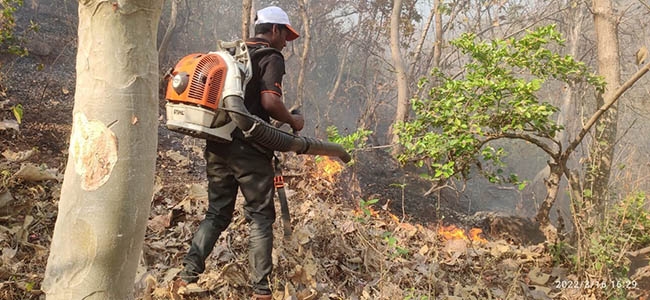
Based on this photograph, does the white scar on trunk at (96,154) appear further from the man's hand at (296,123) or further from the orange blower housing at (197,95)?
the man's hand at (296,123)

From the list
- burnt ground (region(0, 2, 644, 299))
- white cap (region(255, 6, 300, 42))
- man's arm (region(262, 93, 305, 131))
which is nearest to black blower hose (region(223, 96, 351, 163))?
man's arm (region(262, 93, 305, 131))

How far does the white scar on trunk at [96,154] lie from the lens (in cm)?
128

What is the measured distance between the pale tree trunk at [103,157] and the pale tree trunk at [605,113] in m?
4.40

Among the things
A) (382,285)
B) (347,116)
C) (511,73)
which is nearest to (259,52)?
(382,285)

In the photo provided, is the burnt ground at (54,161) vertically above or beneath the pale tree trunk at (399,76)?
beneath

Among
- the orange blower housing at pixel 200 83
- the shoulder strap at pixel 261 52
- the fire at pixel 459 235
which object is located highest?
the shoulder strap at pixel 261 52

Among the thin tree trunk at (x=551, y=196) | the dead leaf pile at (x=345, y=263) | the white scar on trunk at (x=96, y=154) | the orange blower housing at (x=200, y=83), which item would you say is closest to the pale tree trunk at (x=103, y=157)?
the white scar on trunk at (x=96, y=154)

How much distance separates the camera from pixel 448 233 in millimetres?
5996

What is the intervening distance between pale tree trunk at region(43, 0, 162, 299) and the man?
3.94 ft

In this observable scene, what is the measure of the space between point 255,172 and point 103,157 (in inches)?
51.4

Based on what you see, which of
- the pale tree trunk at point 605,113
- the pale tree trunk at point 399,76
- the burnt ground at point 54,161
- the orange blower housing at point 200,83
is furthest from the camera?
the pale tree trunk at point 399,76

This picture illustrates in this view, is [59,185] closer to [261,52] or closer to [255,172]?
[255,172]

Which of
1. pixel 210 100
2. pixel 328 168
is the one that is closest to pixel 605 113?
pixel 328 168

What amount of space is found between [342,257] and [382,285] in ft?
2.81
